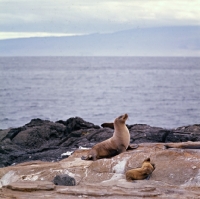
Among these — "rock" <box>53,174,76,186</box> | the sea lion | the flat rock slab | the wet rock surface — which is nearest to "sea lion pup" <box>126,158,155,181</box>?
"rock" <box>53,174,76,186</box>

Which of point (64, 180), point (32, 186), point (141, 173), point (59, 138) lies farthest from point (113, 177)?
point (59, 138)

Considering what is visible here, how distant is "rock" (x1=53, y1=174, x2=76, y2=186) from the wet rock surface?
3.77 m

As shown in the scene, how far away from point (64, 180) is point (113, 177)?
34.5 inches

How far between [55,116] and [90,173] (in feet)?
111

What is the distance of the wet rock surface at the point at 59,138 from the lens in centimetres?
1305

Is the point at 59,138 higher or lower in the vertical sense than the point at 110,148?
lower

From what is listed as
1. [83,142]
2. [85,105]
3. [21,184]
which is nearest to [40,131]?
[83,142]

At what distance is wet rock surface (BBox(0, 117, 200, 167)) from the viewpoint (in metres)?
13.1

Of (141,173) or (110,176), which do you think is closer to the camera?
(141,173)

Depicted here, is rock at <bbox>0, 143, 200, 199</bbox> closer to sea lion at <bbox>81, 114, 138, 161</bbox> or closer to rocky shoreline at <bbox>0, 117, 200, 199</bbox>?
rocky shoreline at <bbox>0, 117, 200, 199</bbox>

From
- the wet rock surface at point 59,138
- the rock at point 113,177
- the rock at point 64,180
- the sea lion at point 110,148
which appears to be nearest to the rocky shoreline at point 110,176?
the rock at point 113,177

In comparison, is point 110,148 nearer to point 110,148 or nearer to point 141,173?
point 110,148

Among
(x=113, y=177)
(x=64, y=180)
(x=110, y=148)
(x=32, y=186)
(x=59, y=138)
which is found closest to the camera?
(x=32, y=186)

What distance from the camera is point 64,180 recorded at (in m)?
8.20
